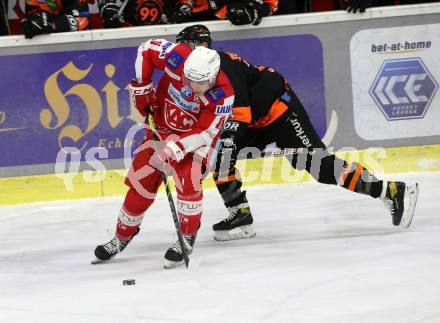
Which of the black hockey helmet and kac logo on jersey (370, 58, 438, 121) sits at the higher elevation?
the black hockey helmet

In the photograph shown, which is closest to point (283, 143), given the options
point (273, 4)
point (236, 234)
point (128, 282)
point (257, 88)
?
point (257, 88)

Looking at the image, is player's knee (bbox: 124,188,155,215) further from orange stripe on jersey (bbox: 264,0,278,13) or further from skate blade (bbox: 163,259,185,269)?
orange stripe on jersey (bbox: 264,0,278,13)

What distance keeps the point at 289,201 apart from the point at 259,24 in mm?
1304

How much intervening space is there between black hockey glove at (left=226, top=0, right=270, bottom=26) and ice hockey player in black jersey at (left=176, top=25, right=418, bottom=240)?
1314 millimetres

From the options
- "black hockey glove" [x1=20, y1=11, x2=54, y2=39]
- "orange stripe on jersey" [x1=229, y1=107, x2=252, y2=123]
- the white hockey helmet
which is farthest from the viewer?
"black hockey glove" [x1=20, y1=11, x2=54, y2=39]

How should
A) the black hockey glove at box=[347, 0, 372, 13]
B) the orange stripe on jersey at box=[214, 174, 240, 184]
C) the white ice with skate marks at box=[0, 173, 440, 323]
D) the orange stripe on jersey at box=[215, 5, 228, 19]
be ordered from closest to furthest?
the white ice with skate marks at box=[0, 173, 440, 323]
the orange stripe on jersey at box=[214, 174, 240, 184]
the black hockey glove at box=[347, 0, 372, 13]
the orange stripe on jersey at box=[215, 5, 228, 19]

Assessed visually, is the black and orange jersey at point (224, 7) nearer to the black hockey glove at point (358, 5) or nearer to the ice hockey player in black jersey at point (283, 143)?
the black hockey glove at point (358, 5)

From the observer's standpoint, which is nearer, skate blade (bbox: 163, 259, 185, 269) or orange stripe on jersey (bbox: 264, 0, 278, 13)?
skate blade (bbox: 163, 259, 185, 269)

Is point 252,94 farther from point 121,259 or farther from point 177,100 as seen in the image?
point 121,259

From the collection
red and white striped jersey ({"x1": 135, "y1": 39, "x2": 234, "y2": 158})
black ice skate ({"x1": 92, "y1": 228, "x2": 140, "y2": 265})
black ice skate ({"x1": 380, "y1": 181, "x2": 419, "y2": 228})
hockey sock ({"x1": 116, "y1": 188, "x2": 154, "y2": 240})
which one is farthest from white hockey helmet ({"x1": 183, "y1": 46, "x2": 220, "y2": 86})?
black ice skate ({"x1": 380, "y1": 181, "x2": 419, "y2": 228})

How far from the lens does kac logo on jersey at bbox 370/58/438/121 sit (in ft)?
21.1


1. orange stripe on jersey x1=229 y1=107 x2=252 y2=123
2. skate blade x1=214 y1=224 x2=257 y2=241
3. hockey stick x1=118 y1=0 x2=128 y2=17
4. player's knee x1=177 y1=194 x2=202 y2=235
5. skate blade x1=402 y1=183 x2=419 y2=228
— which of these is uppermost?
hockey stick x1=118 y1=0 x2=128 y2=17

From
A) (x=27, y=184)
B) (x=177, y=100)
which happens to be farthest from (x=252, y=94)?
(x=27, y=184)

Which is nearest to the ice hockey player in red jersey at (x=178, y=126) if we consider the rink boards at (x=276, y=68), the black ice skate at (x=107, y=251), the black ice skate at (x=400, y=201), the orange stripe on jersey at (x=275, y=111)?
the black ice skate at (x=107, y=251)
